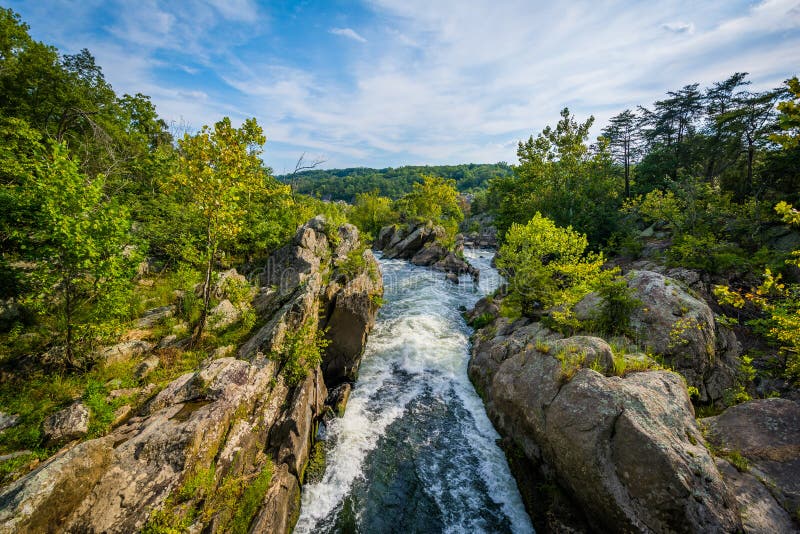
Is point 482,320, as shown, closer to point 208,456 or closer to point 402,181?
point 208,456

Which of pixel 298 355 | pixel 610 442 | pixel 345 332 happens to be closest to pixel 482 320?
pixel 345 332

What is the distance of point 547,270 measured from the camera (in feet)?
47.8

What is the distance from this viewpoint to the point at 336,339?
1365cm

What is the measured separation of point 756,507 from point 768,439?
2296 mm

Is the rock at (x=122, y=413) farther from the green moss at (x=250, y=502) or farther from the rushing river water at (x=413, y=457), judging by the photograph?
the rushing river water at (x=413, y=457)

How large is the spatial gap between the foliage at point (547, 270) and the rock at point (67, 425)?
15.4 m

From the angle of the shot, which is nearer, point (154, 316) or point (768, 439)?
point (768, 439)

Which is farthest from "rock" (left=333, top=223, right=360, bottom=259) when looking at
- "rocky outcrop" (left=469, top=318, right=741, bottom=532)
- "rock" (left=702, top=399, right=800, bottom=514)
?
"rock" (left=702, top=399, right=800, bottom=514)

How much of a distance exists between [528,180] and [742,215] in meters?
18.5

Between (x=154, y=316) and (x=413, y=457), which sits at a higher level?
(x=154, y=316)

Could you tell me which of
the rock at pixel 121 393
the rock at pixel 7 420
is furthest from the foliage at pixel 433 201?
the rock at pixel 7 420

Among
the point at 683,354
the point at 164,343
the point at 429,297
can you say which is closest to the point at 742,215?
the point at 683,354

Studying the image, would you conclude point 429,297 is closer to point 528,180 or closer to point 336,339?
point 336,339

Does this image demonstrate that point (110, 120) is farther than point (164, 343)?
Yes
